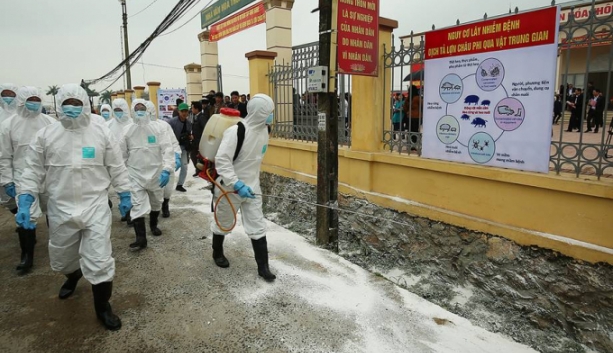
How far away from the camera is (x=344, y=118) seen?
19.3 feet

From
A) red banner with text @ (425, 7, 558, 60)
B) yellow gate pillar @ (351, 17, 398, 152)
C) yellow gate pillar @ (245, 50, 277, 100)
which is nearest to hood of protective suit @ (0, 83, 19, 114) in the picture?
yellow gate pillar @ (245, 50, 277, 100)

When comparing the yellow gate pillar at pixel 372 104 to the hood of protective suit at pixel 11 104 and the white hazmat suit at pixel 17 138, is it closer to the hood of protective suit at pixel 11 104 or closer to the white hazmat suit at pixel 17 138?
the white hazmat suit at pixel 17 138

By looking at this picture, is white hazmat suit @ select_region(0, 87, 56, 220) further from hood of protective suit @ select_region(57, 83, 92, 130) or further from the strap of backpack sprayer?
the strap of backpack sprayer

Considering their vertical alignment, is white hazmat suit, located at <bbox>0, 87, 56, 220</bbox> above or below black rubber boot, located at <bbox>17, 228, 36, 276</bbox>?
above

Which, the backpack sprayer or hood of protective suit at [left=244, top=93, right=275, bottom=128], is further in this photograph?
the backpack sprayer

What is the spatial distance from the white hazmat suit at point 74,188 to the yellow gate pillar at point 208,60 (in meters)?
11.1

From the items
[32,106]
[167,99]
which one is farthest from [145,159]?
[167,99]

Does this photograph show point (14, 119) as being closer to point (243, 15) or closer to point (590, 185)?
point (590, 185)

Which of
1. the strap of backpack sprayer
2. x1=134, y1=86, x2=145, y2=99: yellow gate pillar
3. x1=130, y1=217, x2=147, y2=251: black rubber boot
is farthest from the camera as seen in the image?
x1=134, y1=86, x2=145, y2=99: yellow gate pillar

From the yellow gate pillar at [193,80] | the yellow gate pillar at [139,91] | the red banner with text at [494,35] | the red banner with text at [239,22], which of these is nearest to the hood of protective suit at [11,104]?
the red banner with text at [494,35]

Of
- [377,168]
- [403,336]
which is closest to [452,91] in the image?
[377,168]

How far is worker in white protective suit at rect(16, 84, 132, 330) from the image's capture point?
2826 mm

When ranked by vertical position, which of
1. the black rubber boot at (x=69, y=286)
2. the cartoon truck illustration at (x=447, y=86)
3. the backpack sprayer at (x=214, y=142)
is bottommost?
the black rubber boot at (x=69, y=286)

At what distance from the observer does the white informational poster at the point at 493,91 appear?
3539 millimetres
